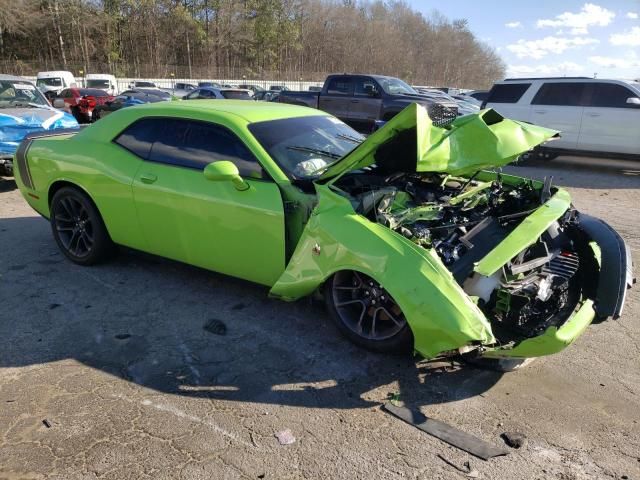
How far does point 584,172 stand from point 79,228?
407 inches

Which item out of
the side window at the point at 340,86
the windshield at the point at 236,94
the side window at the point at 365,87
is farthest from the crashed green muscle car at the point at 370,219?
the windshield at the point at 236,94

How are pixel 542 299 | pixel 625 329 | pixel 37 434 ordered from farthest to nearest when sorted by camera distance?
pixel 625 329
pixel 542 299
pixel 37 434

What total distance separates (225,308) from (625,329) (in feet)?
10.4

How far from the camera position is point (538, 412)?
9.30 ft

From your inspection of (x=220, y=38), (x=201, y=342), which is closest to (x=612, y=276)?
(x=201, y=342)

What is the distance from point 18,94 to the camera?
364 inches

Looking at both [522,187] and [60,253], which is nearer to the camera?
[522,187]

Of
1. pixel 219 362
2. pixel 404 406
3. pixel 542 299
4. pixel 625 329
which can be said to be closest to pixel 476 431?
pixel 404 406

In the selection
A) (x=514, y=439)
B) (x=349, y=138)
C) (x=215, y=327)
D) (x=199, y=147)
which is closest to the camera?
(x=514, y=439)

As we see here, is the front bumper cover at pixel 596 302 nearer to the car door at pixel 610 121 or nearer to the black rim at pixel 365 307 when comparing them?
the black rim at pixel 365 307

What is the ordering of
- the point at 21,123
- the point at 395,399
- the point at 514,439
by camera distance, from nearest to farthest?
the point at 514,439 < the point at 395,399 < the point at 21,123

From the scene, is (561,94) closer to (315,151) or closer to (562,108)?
(562,108)

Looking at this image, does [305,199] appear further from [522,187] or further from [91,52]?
[91,52]

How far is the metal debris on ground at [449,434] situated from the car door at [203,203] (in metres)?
1.36
